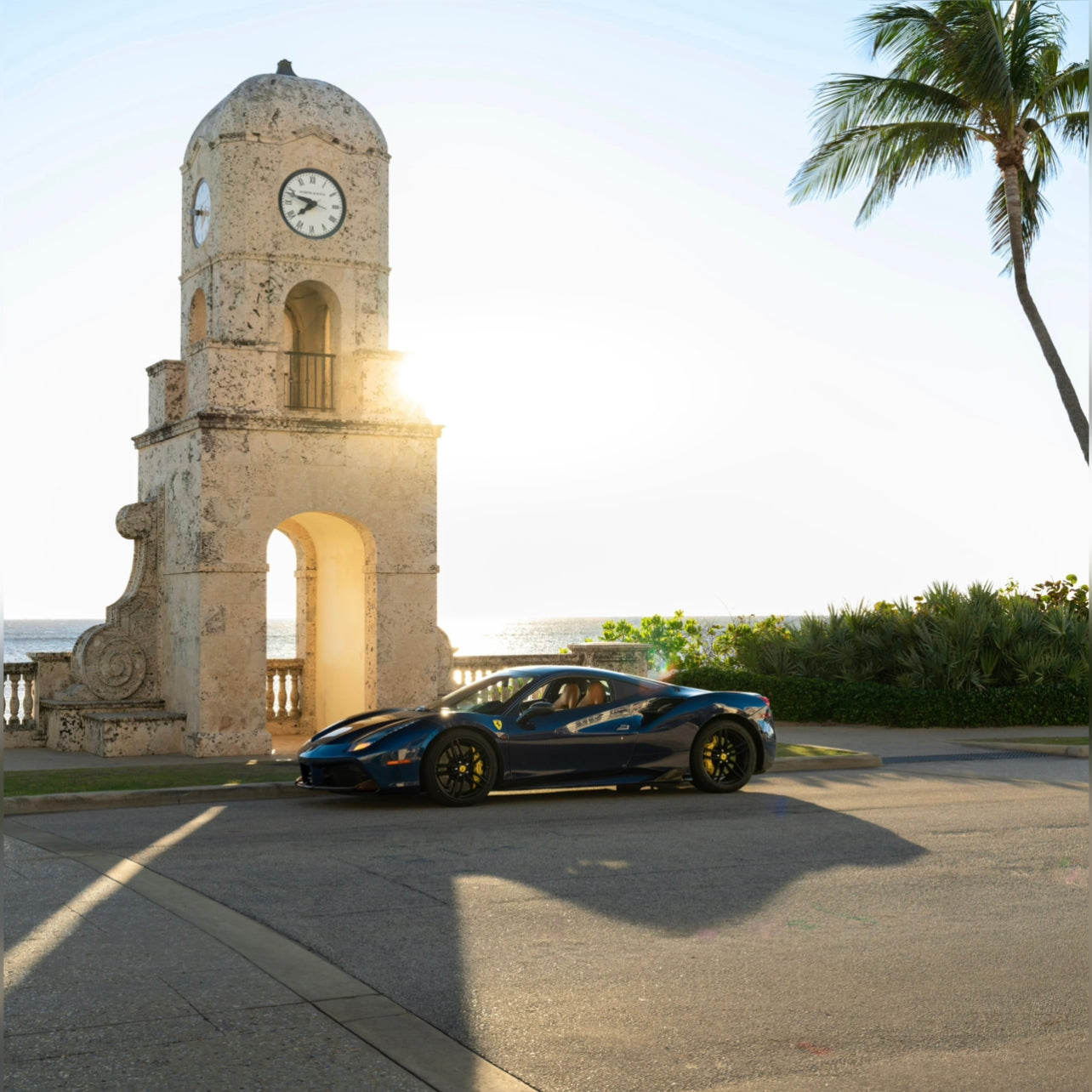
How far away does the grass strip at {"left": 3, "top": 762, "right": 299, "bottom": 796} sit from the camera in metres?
13.3

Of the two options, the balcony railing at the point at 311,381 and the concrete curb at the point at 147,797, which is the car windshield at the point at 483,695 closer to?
the concrete curb at the point at 147,797

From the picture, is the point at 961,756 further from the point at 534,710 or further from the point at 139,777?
the point at 139,777

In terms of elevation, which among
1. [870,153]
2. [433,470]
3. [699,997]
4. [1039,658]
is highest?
[870,153]

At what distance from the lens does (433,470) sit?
64.7ft

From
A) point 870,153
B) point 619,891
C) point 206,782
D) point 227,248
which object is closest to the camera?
point 619,891

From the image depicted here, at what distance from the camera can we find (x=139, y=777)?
14.3 m

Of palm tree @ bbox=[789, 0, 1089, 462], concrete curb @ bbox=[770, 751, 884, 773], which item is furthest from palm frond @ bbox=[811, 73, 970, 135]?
concrete curb @ bbox=[770, 751, 884, 773]

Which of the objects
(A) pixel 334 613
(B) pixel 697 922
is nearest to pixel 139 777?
(A) pixel 334 613

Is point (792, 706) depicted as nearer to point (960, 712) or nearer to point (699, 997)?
point (960, 712)

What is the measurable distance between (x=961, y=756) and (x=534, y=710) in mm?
7569

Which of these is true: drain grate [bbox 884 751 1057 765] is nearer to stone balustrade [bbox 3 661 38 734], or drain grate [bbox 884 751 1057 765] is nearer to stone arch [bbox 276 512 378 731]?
stone arch [bbox 276 512 378 731]

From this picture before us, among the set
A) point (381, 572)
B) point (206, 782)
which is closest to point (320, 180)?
point (381, 572)

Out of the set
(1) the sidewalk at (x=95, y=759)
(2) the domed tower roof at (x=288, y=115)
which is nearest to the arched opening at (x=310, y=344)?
(2) the domed tower roof at (x=288, y=115)

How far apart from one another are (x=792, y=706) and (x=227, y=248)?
40.6ft
